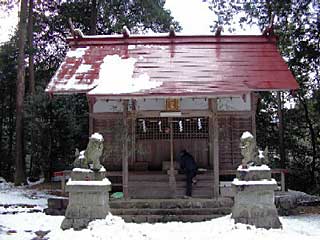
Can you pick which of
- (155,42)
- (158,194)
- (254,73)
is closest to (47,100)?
(155,42)

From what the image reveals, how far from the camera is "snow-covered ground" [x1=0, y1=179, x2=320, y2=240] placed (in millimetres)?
9211

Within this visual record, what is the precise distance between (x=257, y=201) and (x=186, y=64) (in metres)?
6.40

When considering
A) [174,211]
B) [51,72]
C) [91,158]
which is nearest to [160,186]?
[174,211]

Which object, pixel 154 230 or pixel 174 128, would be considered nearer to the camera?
pixel 154 230

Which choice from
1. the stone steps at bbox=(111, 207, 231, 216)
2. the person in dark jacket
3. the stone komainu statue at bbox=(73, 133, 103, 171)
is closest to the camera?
the stone komainu statue at bbox=(73, 133, 103, 171)

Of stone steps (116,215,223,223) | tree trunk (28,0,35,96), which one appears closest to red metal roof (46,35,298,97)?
stone steps (116,215,223,223)

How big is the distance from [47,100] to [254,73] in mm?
9801

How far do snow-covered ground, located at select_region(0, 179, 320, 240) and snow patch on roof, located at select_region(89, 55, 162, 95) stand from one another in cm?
393

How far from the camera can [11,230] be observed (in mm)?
10086

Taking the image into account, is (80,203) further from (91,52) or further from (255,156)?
(91,52)

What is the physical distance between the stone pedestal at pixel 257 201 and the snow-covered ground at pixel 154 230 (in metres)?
0.21

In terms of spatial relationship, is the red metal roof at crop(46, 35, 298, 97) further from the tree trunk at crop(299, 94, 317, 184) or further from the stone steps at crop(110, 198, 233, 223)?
the tree trunk at crop(299, 94, 317, 184)

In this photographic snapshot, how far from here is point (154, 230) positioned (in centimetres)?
1002

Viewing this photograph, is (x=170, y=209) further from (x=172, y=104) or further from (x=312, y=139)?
(x=312, y=139)
